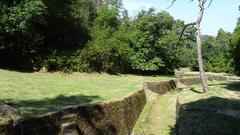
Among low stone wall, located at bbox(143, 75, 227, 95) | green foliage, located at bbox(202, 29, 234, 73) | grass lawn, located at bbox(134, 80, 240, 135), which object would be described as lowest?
grass lawn, located at bbox(134, 80, 240, 135)

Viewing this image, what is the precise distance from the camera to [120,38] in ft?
129

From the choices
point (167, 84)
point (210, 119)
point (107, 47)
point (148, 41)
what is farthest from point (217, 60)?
point (210, 119)

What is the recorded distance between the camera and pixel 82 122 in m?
10.4

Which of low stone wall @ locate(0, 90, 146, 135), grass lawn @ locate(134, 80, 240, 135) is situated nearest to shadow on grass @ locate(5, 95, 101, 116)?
low stone wall @ locate(0, 90, 146, 135)

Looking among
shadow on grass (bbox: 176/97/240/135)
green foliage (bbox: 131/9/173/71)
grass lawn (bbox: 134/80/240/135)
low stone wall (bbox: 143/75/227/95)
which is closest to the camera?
shadow on grass (bbox: 176/97/240/135)

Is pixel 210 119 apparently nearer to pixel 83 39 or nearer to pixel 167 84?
pixel 167 84

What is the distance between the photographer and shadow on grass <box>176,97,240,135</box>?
461 inches

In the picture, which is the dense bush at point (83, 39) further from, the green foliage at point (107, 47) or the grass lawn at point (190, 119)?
the grass lawn at point (190, 119)

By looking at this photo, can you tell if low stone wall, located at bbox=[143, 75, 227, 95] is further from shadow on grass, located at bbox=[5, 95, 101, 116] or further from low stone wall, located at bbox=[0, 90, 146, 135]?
low stone wall, located at bbox=[0, 90, 146, 135]

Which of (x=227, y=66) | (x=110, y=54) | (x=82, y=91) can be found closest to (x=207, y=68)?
(x=227, y=66)

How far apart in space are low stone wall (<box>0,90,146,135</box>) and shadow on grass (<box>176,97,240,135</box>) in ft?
7.38

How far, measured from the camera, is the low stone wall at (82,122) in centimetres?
795

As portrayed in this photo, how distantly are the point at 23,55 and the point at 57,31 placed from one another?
5.45 m

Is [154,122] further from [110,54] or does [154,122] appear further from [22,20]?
[110,54]
